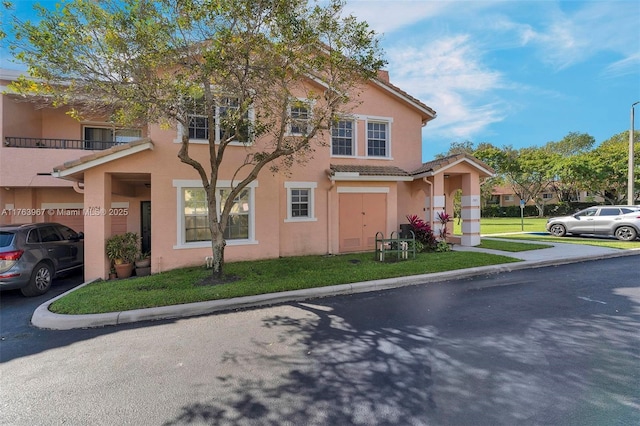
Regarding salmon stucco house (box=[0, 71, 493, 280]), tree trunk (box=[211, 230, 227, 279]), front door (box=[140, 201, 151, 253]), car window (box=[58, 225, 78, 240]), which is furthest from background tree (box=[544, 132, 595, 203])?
car window (box=[58, 225, 78, 240])

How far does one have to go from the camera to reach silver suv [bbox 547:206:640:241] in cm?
1477

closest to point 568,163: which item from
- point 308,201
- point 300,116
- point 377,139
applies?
point 377,139

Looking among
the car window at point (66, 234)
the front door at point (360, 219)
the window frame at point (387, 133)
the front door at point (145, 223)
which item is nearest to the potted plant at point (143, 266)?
the car window at point (66, 234)

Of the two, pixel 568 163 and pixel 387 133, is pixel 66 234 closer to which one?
pixel 387 133

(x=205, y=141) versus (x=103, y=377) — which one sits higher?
(x=205, y=141)

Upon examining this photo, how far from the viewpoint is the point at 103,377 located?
3.88 m

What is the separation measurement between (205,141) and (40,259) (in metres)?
5.57

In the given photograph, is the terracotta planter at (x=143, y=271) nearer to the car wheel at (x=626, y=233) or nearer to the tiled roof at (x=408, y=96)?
the tiled roof at (x=408, y=96)

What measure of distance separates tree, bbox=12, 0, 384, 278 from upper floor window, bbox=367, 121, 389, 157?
564 cm

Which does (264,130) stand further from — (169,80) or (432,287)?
(432,287)

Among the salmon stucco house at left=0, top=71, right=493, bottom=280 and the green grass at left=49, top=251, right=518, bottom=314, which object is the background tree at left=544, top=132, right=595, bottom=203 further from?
the green grass at left=49, top=251, right=518, bottom=314

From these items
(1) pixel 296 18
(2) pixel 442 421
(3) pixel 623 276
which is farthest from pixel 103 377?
(3) pixel 623 276

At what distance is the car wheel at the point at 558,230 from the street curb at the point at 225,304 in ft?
37.2

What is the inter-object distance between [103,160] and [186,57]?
413 cm
